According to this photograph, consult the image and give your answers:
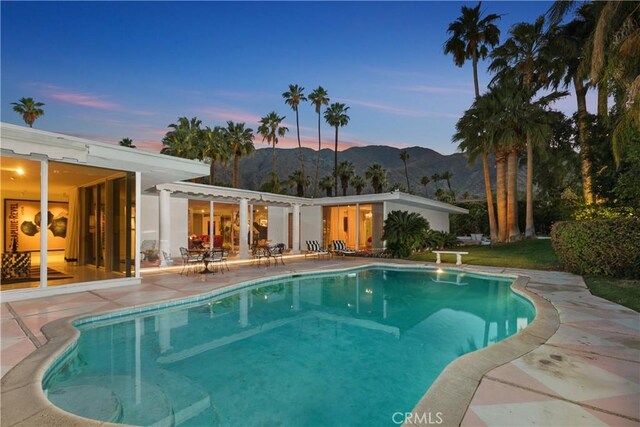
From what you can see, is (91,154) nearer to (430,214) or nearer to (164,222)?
(164,222)

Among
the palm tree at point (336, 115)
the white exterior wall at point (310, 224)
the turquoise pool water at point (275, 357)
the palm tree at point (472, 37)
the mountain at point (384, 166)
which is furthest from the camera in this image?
the mountain at point (384, 166)

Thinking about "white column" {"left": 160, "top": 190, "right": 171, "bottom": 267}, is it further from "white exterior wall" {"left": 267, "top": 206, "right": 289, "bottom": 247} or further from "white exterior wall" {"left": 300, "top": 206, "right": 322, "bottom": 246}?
"white exterior wall" {"left": 300, "top": 206, "right": 322, "bottom": 246}

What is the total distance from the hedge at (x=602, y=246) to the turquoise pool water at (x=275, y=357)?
3288 millimetres

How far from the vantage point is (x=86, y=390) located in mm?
3609

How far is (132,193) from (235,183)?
23308 mm

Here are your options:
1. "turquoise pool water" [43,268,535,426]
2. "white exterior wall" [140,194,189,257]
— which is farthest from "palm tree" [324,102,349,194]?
"turquoise pool water" [43,268,535,426]

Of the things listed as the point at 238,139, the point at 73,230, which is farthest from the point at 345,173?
the point at 73,230

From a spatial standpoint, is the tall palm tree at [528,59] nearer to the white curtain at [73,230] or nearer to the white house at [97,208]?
the white house at [97,208]

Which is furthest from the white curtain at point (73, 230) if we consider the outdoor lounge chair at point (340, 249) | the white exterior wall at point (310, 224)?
the white exterior wall at point (310, 224)

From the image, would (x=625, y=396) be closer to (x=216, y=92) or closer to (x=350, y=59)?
(x=350, y=59)

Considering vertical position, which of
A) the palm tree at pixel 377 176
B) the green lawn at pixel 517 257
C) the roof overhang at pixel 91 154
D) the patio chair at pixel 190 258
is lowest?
the green lawn at pixel 517 257

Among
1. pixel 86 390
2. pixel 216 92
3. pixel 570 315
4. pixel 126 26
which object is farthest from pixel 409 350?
pixel 216 92

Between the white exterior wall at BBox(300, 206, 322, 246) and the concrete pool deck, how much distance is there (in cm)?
1257

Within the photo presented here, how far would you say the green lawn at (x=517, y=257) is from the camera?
12.6 meters
